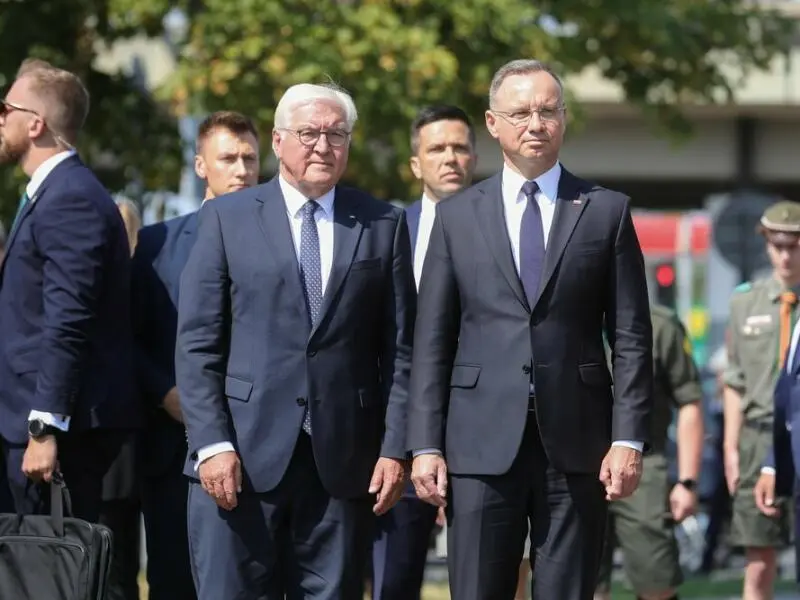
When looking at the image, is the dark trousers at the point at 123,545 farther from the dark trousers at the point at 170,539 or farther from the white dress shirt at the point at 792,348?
the white dress shirt at the point at 792,348

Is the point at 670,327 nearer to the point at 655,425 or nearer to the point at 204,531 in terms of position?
the point at 655,425

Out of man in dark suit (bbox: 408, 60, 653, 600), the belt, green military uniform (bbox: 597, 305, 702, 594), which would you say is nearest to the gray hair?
man in dark suit (bbox: 408, 60, 653, 600)

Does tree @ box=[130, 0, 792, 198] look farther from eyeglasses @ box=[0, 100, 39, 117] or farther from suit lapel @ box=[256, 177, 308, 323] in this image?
suit lapel @ box=[256, 177, 308, 323]

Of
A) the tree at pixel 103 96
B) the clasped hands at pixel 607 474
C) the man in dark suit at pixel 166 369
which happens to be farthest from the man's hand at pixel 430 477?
the tree at pixel 103 96

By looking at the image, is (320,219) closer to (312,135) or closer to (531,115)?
(312,135)

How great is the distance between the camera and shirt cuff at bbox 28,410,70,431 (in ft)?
22.6

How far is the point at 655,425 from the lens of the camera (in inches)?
367

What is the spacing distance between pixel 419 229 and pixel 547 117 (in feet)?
6.09

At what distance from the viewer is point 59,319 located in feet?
22.8

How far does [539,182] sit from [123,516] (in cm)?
250

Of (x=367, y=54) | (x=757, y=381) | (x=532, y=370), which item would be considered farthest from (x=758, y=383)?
(x=367, y=54)

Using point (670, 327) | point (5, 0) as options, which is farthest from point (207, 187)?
point (5, 0)

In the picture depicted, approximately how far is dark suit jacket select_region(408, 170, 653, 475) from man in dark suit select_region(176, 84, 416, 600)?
16cm

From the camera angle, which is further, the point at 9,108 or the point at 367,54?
the point at 367,54
